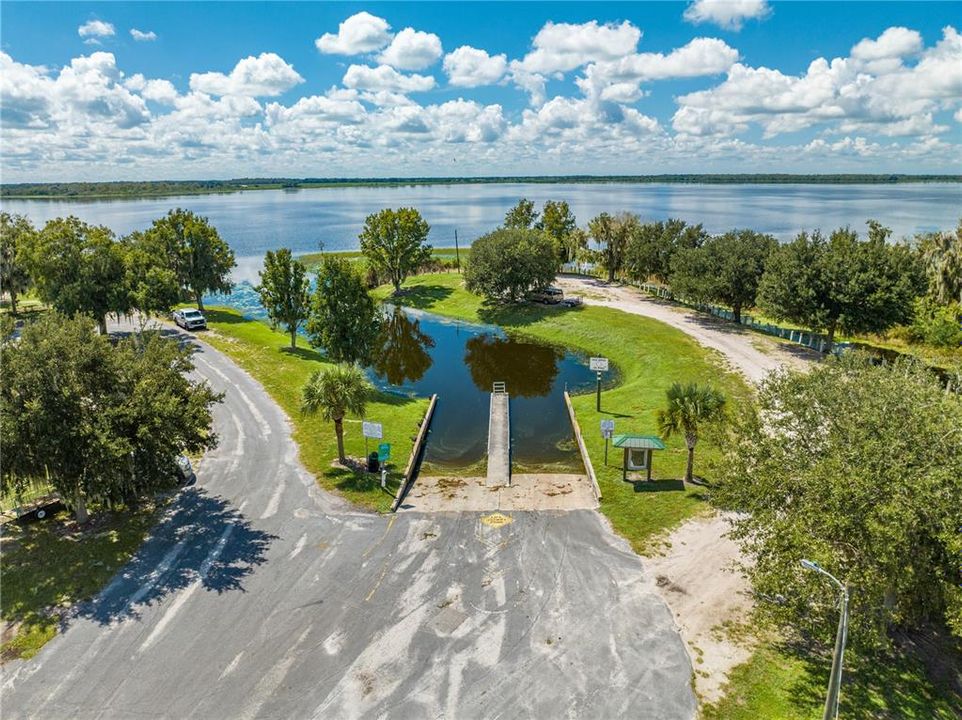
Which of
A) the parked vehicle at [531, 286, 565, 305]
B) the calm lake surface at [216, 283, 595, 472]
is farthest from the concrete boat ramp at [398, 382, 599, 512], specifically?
the parked vehicle at [531, 286, 565, 305]

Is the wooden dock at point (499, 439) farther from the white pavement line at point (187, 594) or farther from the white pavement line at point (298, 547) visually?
the white pavement line at point (187, 594)

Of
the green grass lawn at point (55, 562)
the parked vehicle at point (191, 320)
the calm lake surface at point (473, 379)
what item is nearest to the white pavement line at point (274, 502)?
the green grass lawn at point (55, 562)

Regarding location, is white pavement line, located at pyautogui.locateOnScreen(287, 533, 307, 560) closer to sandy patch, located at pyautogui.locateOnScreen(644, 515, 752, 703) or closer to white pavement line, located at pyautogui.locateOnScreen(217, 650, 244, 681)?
white pavement line, located at pyautogui.locateOnScreen(217, 650, 244, 681)

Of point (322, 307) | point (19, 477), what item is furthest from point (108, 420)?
point (322, 307)

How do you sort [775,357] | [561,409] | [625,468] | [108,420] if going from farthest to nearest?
[775,357] < [561,409] < [625,468] < [108,420]

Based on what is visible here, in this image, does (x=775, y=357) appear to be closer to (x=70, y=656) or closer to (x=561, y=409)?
(x=561, y=409)

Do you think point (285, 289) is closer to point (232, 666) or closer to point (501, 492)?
point (501, 492)

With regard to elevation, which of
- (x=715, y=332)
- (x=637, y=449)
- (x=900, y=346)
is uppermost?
(x=715, y=332)

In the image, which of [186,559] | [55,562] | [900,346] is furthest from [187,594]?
[900,346]
